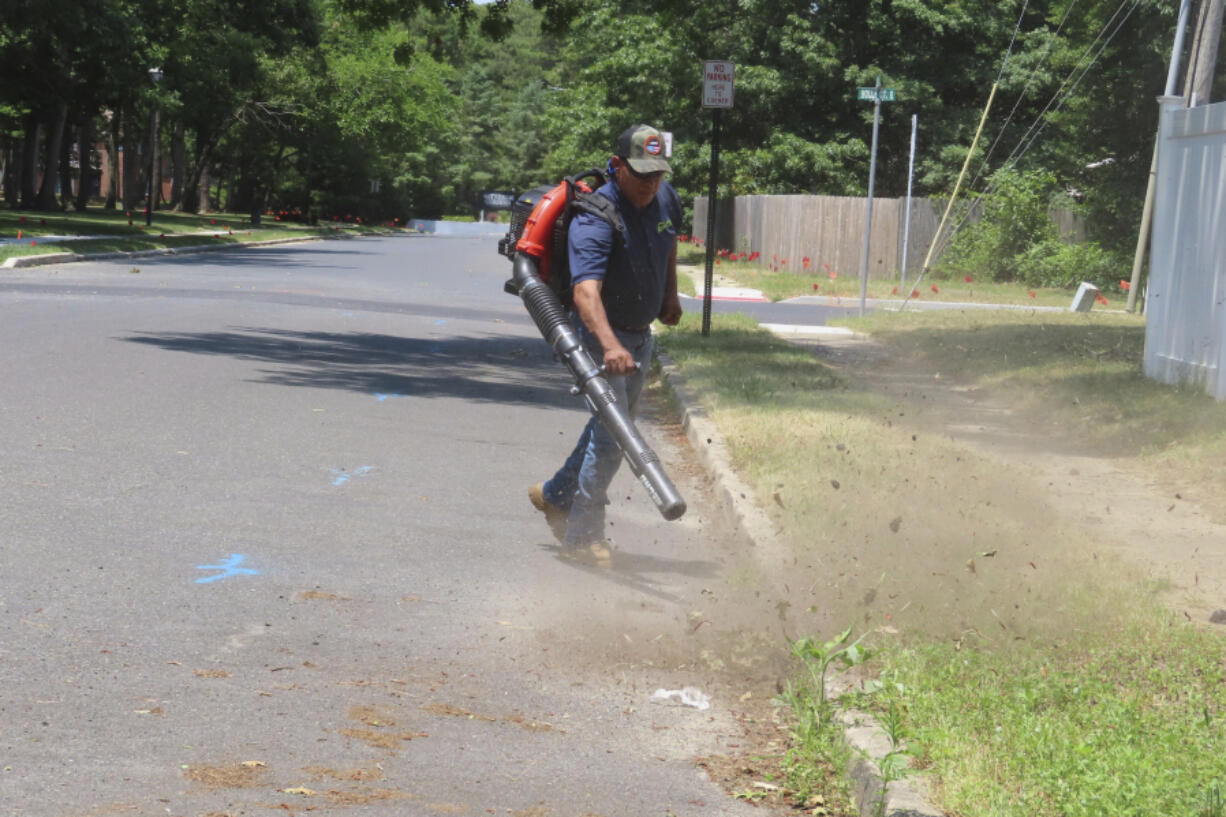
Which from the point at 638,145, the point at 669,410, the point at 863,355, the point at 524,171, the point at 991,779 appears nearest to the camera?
the point at 991,779

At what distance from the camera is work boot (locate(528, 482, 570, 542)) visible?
7.18m

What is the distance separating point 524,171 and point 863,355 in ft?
324

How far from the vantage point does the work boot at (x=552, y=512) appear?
718 cm

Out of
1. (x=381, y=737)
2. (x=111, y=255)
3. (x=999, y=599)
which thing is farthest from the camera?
(x=111, y=255)

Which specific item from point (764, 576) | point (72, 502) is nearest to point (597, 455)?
point (764, 576)

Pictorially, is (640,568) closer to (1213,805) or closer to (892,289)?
(1213,805)

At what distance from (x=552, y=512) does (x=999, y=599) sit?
217cm

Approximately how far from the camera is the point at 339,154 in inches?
3265

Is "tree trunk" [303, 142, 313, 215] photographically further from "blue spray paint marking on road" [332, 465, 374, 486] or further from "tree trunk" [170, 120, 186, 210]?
"blue spray paint marking on road" [332, 465, 374, 486]

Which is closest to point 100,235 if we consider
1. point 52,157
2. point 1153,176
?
point 52,157

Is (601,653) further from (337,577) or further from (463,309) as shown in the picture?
(463,309)

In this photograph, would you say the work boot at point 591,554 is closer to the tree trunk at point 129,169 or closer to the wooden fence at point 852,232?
the wooden fence at point 852,232

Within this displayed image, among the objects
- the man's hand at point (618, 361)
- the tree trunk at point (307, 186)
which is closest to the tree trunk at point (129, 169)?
the tree trunk at point (307, 186)

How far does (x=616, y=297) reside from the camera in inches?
260
